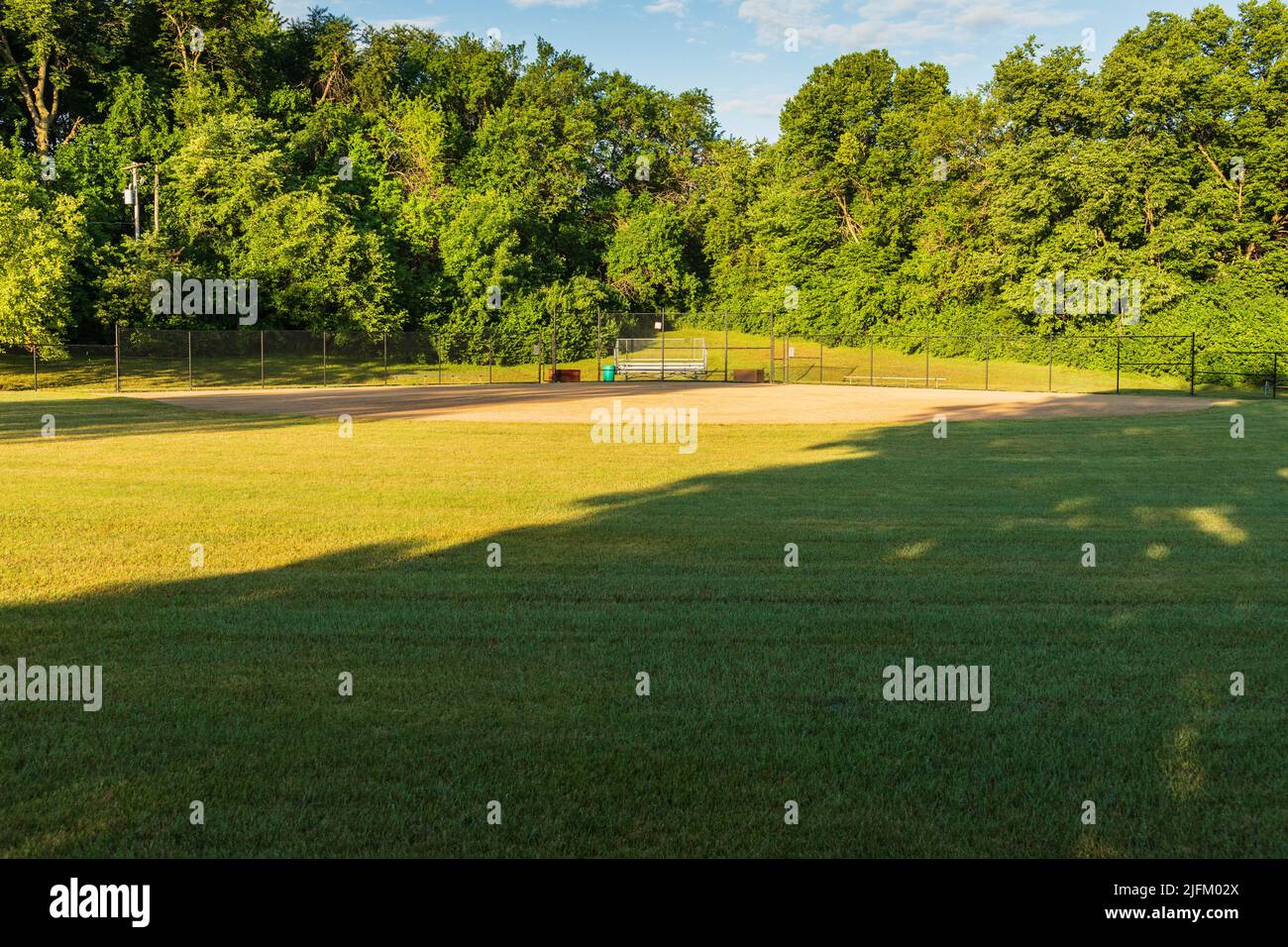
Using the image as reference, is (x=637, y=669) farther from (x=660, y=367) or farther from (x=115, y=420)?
(x=660, y=367)

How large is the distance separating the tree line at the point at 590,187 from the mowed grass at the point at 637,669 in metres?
37.9

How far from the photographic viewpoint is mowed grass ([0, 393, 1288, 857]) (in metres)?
4.92

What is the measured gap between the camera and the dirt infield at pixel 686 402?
32.4m

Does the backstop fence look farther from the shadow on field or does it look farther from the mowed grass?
the mowed grass

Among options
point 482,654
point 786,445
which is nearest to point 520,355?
point 786,445

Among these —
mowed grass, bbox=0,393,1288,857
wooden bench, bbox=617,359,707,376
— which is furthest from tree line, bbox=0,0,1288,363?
mowed grass, bbox=0,393,1288,857

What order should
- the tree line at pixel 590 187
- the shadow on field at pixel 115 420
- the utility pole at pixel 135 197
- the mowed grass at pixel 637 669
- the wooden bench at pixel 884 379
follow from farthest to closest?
the wooden bench at pixel 884 379 < the tree line at pixel 590 187 < the utility pole at pixel 135 197 < the shadow on field at pixel 115 420 < the mowed grass at pixel 637 669

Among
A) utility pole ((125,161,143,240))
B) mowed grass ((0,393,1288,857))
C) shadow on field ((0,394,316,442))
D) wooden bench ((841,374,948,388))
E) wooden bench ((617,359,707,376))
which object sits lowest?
mowed grass ((0,393,1288,857))

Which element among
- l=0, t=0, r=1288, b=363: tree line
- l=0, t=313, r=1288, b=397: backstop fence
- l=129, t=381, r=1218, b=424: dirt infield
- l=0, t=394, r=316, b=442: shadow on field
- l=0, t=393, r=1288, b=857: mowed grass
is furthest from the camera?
l=0, t=0, r=1288, b=363: tree line

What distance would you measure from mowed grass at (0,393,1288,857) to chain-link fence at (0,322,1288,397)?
120 ft

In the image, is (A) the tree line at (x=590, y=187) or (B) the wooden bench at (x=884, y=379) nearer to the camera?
(A) the tree line at (x=590, y=187)

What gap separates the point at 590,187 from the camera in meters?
80.0

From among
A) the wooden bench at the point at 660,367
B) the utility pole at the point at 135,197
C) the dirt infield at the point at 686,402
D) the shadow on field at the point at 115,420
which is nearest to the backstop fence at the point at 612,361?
the wooden bench at the point at 660,367

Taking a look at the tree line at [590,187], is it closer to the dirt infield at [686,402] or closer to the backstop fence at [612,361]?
the backstop fence at [612,361]
